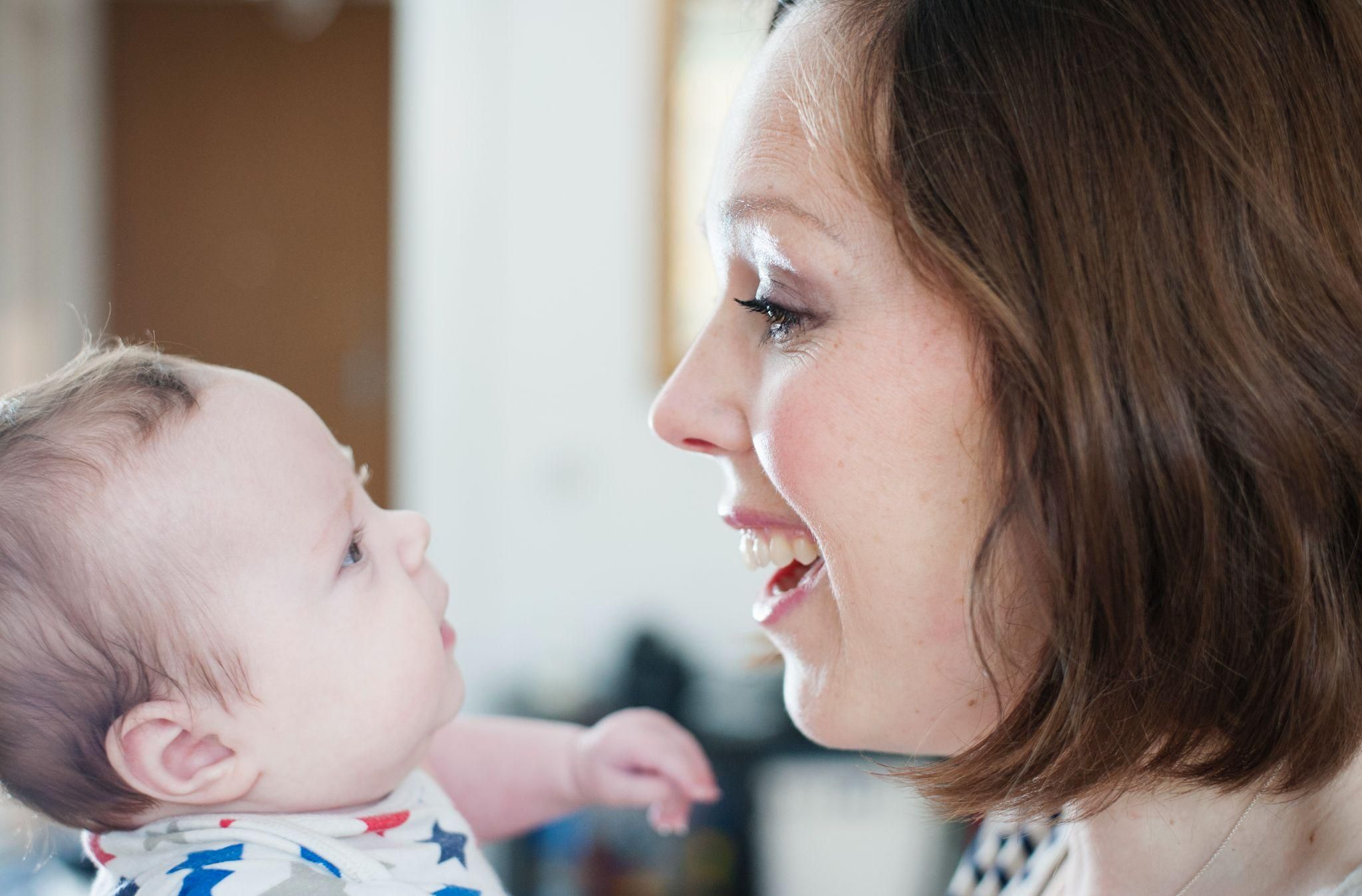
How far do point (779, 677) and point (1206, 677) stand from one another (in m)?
1.99

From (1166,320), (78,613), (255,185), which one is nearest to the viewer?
(1166,320)

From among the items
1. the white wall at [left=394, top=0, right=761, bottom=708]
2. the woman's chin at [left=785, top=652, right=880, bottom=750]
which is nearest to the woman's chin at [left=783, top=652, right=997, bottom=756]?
the woman's chin at [left=785, top=652, right=880, bottom=750]

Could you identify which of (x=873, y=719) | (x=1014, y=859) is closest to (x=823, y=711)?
(x=873, y=719)

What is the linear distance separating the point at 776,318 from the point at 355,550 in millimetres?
409

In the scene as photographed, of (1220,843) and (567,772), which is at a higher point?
(1220,843)

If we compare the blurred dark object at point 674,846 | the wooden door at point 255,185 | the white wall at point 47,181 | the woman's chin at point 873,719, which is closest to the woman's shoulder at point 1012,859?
the woman's chin at point 873,719

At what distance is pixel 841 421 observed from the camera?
0.85 metres

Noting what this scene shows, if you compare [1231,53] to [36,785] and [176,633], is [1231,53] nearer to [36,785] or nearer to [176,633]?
[176,633]

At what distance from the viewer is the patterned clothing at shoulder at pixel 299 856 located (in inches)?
32.8

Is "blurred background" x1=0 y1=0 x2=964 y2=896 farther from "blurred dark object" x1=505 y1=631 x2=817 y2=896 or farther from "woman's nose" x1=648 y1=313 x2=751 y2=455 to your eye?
"woman's nose" x1=648 y1=313 x2=751 y2=455

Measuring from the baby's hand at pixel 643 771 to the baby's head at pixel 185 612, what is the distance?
0.85ft

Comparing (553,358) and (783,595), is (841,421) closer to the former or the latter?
(783,595)

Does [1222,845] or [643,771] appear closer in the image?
[1222,845]

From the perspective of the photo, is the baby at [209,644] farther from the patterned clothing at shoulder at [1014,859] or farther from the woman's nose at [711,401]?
the patterned clothing at shoulder at [1014,859]
